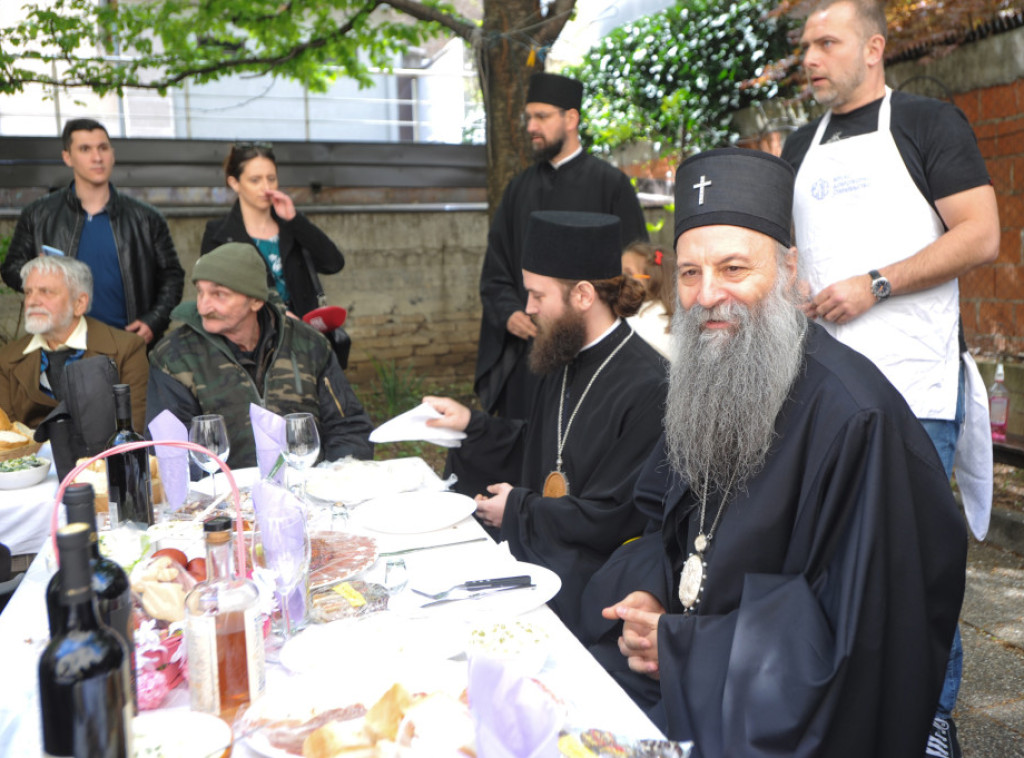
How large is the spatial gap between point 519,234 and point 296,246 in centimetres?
127

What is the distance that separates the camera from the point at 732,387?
2.20m

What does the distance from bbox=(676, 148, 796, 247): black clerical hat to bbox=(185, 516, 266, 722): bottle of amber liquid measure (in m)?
1.41

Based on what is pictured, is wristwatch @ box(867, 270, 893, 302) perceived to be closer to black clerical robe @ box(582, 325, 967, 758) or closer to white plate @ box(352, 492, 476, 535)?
black clerical robe @ box(582, 325, 967, 758)

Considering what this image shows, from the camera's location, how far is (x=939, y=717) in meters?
2.67

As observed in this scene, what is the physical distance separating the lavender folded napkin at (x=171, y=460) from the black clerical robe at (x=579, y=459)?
3.25 ft

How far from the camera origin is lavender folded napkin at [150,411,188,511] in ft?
8.50

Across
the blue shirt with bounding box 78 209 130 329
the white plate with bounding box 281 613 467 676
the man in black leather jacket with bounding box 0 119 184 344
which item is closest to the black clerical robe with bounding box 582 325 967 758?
the white plate with bounding box 281 613 467 676

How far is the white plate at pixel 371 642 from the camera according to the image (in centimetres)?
171

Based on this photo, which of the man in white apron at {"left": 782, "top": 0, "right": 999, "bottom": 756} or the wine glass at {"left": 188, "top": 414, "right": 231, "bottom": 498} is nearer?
the wine glass at {"left": 188, "top": 414, "right": 231, "bottom": 498}

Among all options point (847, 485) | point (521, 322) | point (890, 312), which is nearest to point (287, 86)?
point (521, 322)

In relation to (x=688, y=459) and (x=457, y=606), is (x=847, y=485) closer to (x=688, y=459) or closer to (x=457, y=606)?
(x=688, y=459)

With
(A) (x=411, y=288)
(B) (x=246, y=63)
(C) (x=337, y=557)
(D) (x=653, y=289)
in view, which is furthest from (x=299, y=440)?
(A) (x=411, y=288)

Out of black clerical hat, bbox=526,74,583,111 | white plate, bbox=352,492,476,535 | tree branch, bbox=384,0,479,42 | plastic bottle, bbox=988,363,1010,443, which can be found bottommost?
plastic bottle, bbox=988,363,1010,443

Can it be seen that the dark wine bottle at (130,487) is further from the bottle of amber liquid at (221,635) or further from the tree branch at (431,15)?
the tree branch at (431,15)
